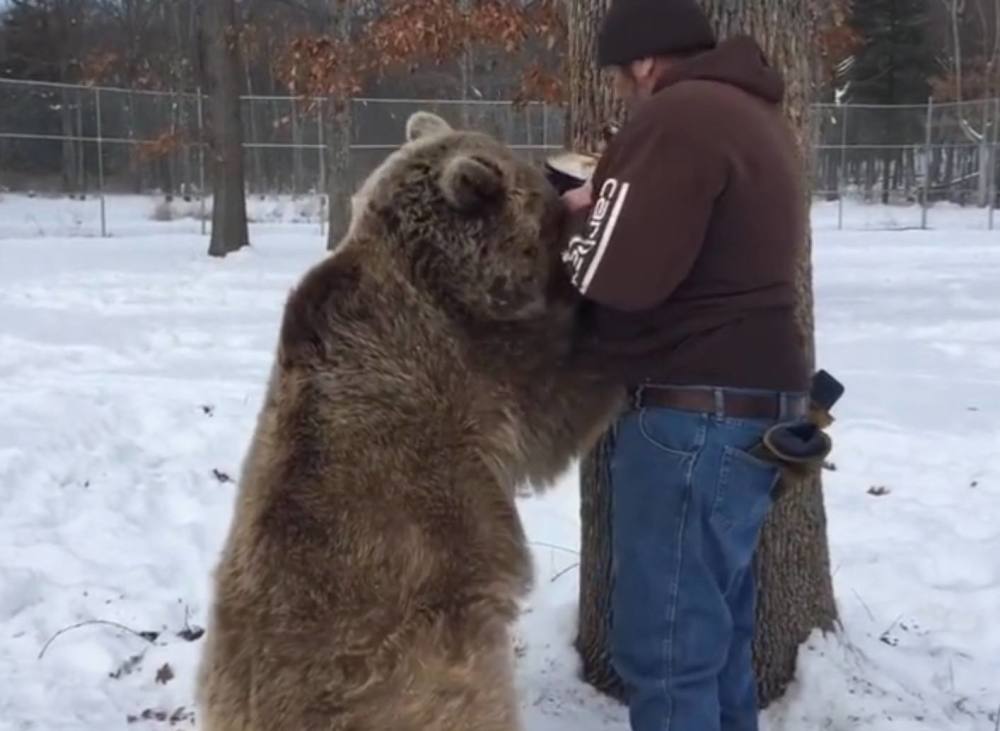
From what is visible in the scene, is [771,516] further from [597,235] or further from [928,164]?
[928,164]

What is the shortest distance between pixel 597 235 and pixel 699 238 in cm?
22

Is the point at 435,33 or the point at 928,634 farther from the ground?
the point at 435,33

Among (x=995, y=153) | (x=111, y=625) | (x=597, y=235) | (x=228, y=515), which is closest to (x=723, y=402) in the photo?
(x=597, y=235)

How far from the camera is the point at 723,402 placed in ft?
9.14

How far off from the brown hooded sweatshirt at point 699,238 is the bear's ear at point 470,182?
23cm

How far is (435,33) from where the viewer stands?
970cm

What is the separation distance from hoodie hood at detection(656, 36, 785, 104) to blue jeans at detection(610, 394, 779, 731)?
2.53ft

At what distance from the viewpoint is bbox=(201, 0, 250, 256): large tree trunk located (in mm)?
18594

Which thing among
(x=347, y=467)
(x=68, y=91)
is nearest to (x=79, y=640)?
(x=347, y=467)

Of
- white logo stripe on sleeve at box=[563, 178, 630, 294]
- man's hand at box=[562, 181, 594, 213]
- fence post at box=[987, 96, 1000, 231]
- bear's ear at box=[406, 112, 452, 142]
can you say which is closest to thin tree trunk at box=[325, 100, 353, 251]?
bear's ear at box=[406, 112, 452, 142]

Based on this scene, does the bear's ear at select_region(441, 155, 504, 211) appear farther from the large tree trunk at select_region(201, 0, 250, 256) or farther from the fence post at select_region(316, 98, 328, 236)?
the fence post at select_region(316, 98, 328, 236)

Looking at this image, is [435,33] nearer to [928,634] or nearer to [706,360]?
[928,634]

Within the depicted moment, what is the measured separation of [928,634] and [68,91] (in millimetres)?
22512

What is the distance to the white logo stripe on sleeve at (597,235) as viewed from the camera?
262 cm
